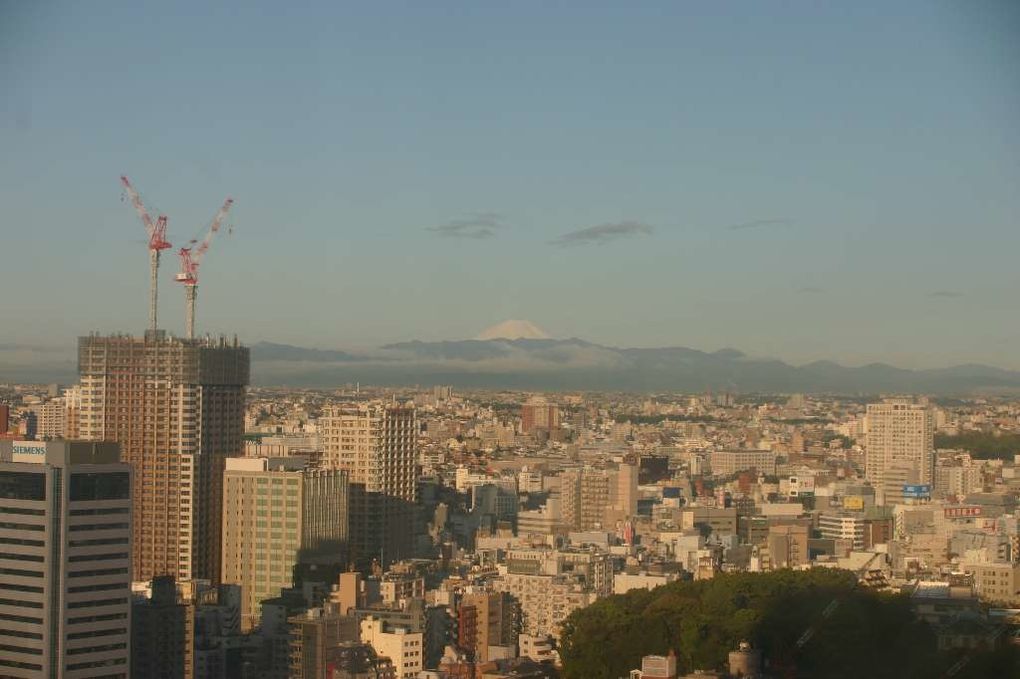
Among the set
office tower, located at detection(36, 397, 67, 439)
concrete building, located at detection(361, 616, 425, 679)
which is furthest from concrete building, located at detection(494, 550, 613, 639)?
office tower, located at detection(36, 397, 67, 439)

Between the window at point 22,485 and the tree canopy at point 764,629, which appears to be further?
the window at point 22,485

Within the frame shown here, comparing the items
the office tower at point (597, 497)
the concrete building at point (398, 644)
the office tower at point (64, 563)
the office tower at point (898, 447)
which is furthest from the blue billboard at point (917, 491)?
the office tower at point (64, 563)

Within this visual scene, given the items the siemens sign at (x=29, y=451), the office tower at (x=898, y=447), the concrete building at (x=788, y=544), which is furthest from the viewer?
the office tower at (x=898, y=447)

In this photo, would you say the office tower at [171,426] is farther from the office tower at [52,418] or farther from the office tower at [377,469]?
the office tower at [377,469]

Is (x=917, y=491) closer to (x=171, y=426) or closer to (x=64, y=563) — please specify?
(x=171, y=426)

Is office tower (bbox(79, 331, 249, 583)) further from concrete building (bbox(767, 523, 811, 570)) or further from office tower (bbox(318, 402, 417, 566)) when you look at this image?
concrete building (bbox(767, 523, 811, 570))

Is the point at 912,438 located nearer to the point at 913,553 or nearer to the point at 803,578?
the point at 913,553
